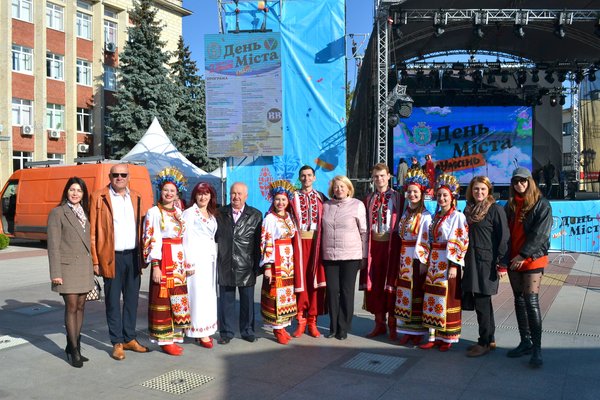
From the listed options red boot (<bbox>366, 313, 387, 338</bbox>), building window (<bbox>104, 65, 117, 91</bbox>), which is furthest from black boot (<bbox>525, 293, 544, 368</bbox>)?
building window (<bbox>104, 65, 117, 91</bbox>)

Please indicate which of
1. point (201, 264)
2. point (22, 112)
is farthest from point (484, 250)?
point (22, 112)

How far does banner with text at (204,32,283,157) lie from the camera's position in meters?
13.7

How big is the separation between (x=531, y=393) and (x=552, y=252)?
942 cm

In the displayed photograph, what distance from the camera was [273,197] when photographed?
564cm

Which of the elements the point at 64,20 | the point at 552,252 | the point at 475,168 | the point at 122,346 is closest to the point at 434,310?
the point at 122,346

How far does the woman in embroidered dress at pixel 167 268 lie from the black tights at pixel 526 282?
308 cm

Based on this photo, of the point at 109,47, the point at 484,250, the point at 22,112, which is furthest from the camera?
the point at 109,47

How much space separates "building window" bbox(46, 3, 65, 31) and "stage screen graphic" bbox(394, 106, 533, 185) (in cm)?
2052

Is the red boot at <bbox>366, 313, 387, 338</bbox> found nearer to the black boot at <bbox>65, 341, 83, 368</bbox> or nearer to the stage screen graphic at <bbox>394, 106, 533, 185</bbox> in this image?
the black boot at <bbox>65, 341, 83, 368</bbox>

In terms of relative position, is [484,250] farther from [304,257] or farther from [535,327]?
[304,257]

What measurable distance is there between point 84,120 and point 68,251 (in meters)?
28.8

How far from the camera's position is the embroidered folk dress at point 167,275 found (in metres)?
5.00

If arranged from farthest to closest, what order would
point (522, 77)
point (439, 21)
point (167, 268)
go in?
point (522, 77)
point (439, 21)
point (167, 268)

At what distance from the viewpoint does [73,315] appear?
15.7ft
